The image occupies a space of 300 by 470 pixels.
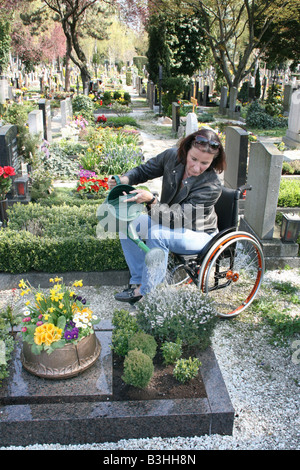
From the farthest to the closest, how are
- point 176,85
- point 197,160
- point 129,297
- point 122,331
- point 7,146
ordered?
point 176,85, point 7,146, point 129,297, point 197,160, point 122,331

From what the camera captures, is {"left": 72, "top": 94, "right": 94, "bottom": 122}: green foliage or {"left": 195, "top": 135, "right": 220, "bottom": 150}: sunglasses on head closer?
{"left": 195, "top": 135, "right": 220, "bottom": 150}: sunglasses on head

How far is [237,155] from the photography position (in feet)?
21.2

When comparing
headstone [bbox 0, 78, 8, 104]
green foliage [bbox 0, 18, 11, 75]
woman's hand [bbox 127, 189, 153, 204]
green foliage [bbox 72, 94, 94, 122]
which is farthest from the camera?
green foliage [bbox 0, 18, 11, 75]

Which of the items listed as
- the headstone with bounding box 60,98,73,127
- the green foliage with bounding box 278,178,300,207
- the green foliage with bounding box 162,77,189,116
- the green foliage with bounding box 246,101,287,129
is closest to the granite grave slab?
the green foliage with bounding box 278,178,300,207

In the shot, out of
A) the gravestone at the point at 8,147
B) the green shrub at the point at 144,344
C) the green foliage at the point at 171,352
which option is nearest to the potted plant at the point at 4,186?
the gravestone at the point at 8,147

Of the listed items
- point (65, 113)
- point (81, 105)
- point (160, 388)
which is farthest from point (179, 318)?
point (81, 105)

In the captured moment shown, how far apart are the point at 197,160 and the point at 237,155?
304 centimetres

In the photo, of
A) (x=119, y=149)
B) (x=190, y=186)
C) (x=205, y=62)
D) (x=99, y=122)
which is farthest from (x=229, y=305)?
(x=205, y=62)

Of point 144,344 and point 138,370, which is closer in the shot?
point 138,370

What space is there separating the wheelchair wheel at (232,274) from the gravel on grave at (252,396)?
323 mm

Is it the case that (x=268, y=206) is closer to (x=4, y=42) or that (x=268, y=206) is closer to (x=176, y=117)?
(x=176, y=117)

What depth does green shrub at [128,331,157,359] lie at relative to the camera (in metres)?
2.99

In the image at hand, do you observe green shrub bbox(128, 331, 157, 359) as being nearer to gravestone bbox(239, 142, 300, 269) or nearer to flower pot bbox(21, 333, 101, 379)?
flower pot bbox(21, 333, 101, 379)

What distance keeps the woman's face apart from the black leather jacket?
0.08 m
